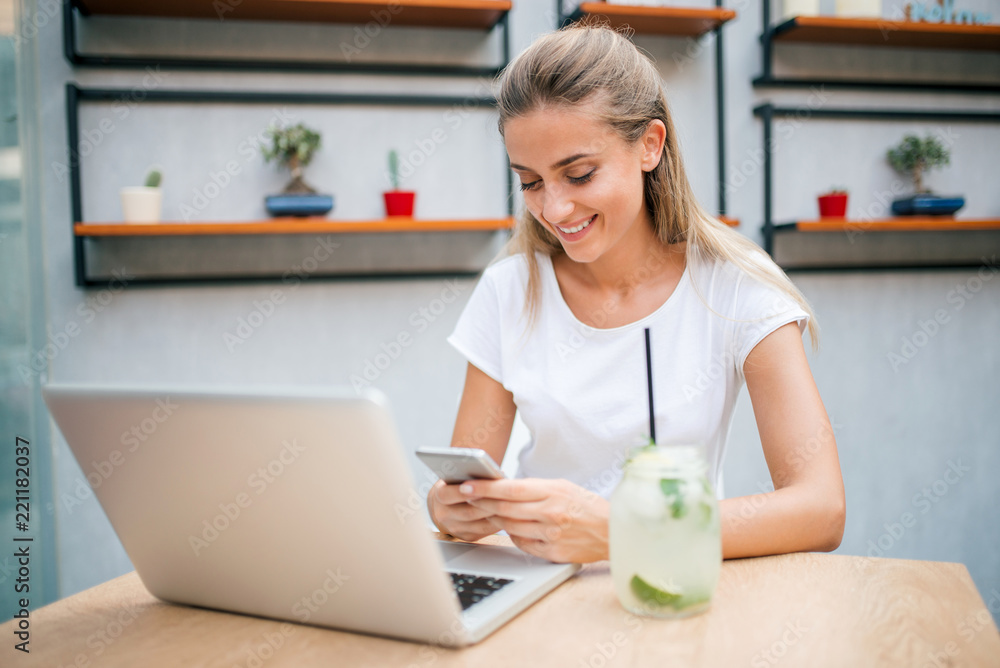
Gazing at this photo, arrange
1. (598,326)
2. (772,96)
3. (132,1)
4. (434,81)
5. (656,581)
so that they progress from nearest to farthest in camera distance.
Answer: (656,581), (598,326), (132,1), (434,81), (772,96)

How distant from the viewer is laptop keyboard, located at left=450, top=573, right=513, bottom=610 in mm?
710

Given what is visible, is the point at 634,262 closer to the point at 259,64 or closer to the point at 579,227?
the point at 579,227

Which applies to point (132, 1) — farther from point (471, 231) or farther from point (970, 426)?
point (970, 426)

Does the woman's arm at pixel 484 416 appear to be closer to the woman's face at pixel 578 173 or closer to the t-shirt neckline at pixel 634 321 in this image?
the t-shirt neckline at pixel 634 321

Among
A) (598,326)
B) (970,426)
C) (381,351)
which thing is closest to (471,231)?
(381,351)

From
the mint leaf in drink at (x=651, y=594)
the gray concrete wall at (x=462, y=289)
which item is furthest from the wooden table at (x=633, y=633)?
the gray concrete wall at (x=462, y=289)

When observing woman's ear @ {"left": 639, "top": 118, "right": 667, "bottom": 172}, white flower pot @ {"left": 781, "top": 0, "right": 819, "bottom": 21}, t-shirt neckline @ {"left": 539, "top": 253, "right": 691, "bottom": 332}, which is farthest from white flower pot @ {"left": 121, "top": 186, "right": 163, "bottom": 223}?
white flower pot @ {"left": 781, "top": 0, "right": 819, "bottom": 21}

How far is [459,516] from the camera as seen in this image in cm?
85

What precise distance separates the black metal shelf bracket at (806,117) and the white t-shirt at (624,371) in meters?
1.08

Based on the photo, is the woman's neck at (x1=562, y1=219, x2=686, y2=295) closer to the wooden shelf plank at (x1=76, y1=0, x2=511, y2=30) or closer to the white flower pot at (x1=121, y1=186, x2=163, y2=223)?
the wooden shelf plank at (x1=76, y1=0, x2=511, y2=30)

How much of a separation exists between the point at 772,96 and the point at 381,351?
1.39 metres

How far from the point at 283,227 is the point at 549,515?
1.29 m

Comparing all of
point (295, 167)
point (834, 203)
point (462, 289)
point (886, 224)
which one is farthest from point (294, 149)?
point (886, 224)

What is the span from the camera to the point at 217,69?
1.96 m
